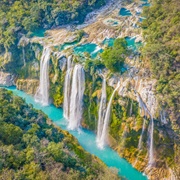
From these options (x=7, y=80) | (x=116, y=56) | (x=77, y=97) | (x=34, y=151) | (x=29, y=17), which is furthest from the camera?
(x=29, y=17)

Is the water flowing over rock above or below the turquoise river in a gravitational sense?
above

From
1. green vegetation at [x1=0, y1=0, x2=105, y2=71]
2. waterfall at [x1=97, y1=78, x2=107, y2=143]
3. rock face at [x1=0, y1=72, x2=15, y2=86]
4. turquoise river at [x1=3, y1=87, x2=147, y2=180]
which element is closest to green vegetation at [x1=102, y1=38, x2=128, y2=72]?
waterfall at [x1=97, y1=78, x2=107, y2=143]

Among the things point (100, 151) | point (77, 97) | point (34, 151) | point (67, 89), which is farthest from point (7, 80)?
point (34, 151)

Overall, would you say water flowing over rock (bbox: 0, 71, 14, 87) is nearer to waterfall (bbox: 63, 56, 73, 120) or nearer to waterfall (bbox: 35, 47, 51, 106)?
waterfall (bbox: 35, 47, 51, 106)

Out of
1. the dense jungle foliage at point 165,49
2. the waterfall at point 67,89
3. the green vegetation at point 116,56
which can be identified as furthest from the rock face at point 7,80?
the dense jungle foliage at point 165,49

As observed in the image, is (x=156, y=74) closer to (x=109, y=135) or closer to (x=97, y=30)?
(x=109, y=135)

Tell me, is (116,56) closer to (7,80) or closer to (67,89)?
(67,89)

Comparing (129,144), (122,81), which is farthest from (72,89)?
(129,144)
